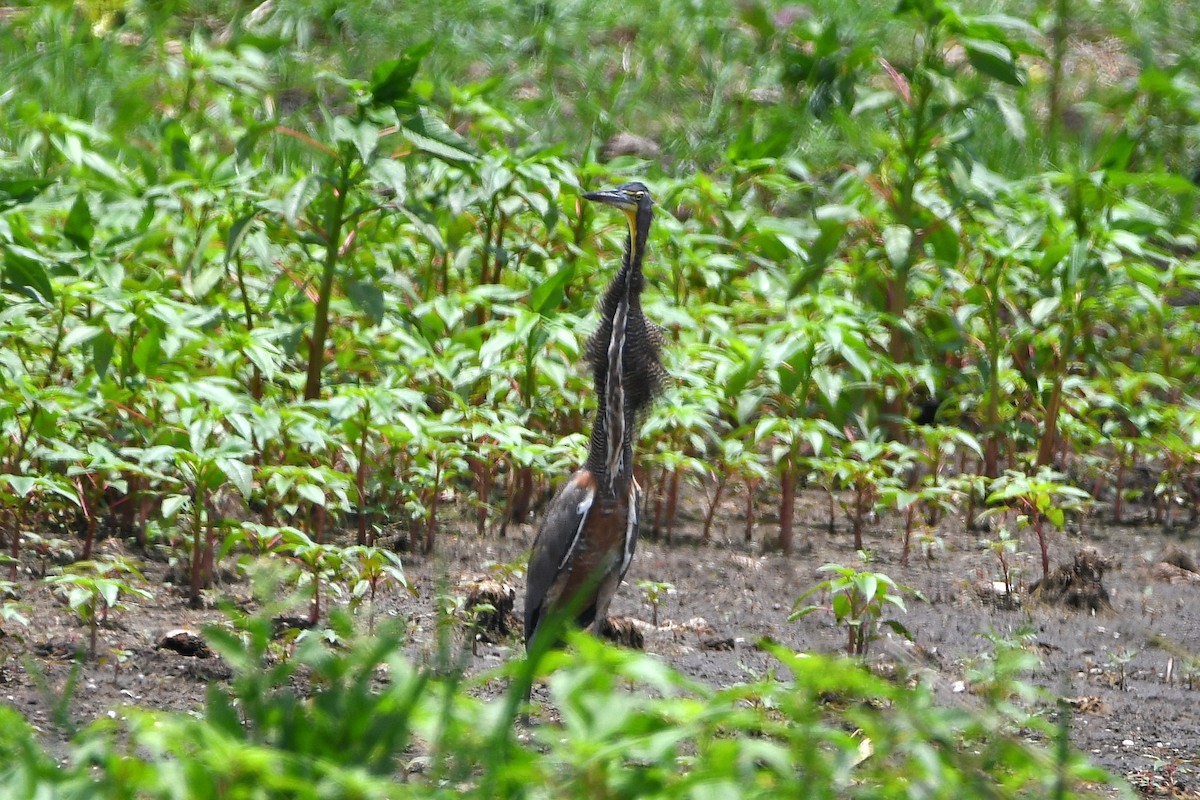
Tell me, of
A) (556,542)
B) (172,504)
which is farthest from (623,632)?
(172,504)

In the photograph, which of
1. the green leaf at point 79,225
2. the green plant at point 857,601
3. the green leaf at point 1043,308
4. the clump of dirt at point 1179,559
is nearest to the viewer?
the green plant at point 857,601

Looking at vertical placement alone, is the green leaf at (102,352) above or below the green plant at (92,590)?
above

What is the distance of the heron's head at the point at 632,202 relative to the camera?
5012 millimetres

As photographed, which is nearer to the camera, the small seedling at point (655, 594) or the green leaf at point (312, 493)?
the green leaf at point (312, 493)

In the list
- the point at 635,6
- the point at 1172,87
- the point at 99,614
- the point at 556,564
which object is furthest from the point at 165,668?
the point at 635,6

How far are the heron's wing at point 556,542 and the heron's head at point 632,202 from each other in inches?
37.2

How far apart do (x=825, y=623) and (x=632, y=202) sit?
163cm

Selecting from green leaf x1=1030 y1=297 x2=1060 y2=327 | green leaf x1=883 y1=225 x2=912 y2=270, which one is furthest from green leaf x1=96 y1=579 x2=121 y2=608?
green leaf x1=1030 y1=297 x2=1060 y2=327

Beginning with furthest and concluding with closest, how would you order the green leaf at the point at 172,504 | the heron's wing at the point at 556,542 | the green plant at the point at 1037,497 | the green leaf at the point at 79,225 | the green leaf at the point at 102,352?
the green leaf at the point at 79,225 < the green plant at the point at 1037,497 < the green leaf at the point at 102,352 < the heron's wing at the point at 556,542 < the green leaf at the point at 172,504

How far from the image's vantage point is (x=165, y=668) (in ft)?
13.4

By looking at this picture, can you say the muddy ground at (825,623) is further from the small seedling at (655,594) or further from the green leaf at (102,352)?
the green leaf at (102,352)

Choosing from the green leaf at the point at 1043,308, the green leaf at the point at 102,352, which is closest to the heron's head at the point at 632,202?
the green leaf at the point at 102,352

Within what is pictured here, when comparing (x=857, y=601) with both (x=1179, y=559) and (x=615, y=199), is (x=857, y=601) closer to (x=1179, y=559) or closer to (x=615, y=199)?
(x=615, y=199)

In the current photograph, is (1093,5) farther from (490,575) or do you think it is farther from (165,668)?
(165,668)
